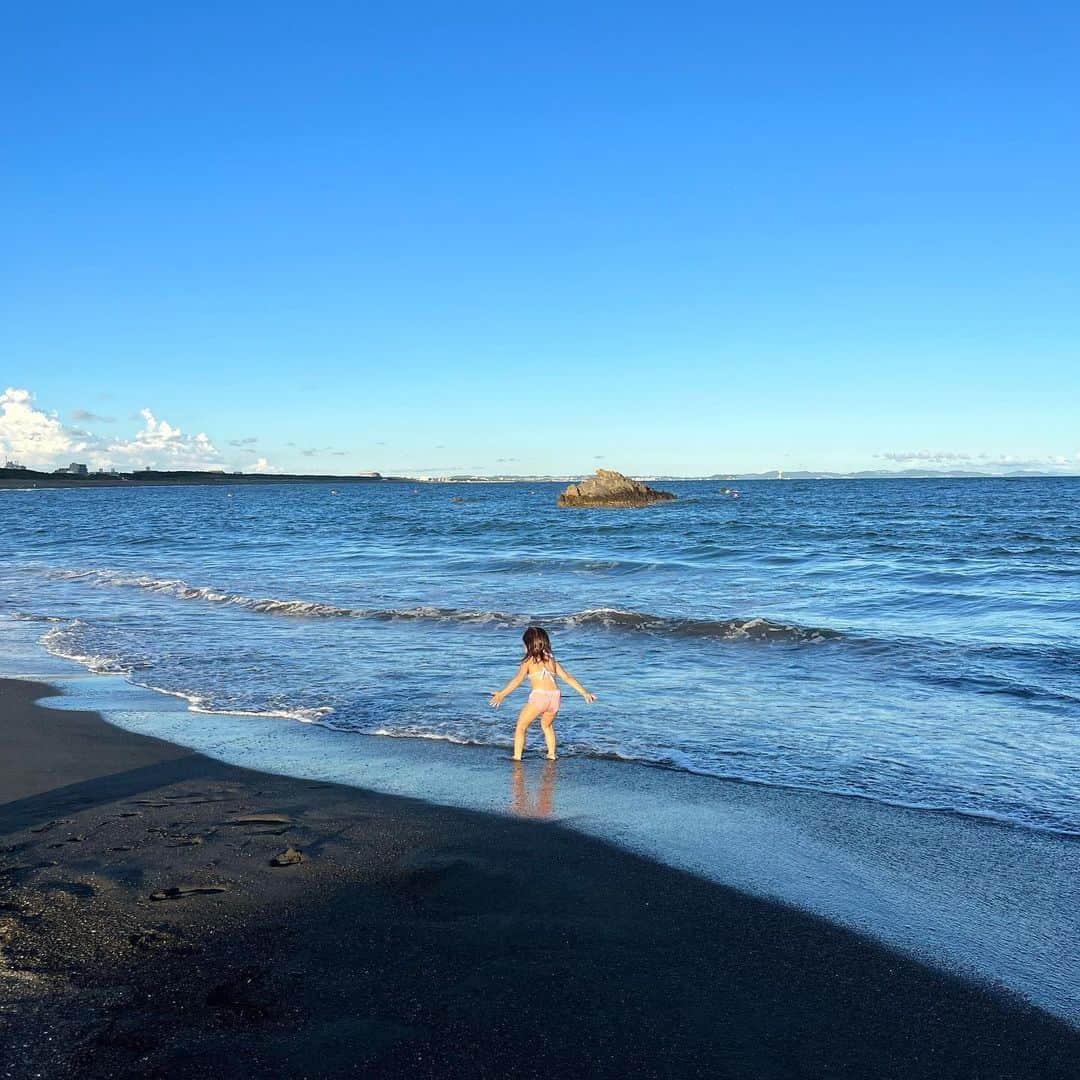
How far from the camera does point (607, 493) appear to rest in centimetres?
7525

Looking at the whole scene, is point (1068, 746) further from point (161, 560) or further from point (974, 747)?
point (161, 560)

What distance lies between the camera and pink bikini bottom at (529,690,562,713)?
8453mm

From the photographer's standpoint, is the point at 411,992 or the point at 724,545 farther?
the point at 724,545

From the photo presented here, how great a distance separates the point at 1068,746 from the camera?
28.7 ft

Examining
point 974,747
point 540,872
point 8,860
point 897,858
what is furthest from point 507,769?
point 974,747

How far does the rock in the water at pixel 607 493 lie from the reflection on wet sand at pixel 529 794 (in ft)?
221

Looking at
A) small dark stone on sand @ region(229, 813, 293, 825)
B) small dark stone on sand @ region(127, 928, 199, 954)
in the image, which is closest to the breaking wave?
small dark stone on sand @ region(229, 813, 293, 825)

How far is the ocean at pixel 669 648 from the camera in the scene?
8570 millimetres

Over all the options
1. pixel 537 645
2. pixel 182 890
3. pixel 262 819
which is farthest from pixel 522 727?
pixel 182 890

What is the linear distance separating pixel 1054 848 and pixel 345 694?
7.74 metres

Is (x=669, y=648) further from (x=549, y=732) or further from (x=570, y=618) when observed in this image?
(x=549, y=732)

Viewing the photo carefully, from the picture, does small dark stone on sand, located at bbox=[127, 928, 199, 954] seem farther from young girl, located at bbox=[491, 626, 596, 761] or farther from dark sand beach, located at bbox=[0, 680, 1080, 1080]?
young girl, located at bbox=[491, 626, 596, 761]

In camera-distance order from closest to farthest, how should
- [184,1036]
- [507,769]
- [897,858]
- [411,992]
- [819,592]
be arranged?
[184,1036]
[411,992]
[897,858]
[507,769]
[819,592]

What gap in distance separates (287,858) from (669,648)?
9419mm
